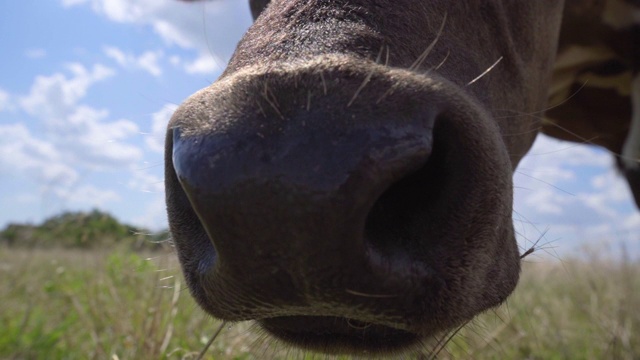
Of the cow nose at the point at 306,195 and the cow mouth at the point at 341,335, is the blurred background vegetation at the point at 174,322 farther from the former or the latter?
the cow nose at the point at 306,195

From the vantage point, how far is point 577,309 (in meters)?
4.57

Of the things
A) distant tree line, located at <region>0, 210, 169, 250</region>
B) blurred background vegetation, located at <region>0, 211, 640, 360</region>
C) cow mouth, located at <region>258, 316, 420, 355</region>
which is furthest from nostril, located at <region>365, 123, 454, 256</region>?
distant tree line, located at <region>0, 210, 169, 250</region>

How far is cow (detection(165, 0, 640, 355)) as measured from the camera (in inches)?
44.8

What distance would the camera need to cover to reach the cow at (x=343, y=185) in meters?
1.14

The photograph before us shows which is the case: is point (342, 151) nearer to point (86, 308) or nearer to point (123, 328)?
point (123, 328)

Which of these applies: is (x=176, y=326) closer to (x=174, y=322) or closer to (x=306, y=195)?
(x=174, y=322)

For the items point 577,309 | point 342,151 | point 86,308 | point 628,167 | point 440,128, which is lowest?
point 577,309

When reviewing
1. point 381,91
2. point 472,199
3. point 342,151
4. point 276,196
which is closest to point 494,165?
point 472,199

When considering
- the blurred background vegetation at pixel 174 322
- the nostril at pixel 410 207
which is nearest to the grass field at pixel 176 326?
the blurred background vegetation at pixel 174 322

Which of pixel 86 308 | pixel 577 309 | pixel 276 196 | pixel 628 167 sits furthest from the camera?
pixel 577 309

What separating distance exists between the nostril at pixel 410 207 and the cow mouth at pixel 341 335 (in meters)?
0.31

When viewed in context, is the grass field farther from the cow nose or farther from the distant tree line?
the cow nose

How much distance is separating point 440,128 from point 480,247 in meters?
0.32

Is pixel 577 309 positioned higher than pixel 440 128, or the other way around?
pixel 440 128
